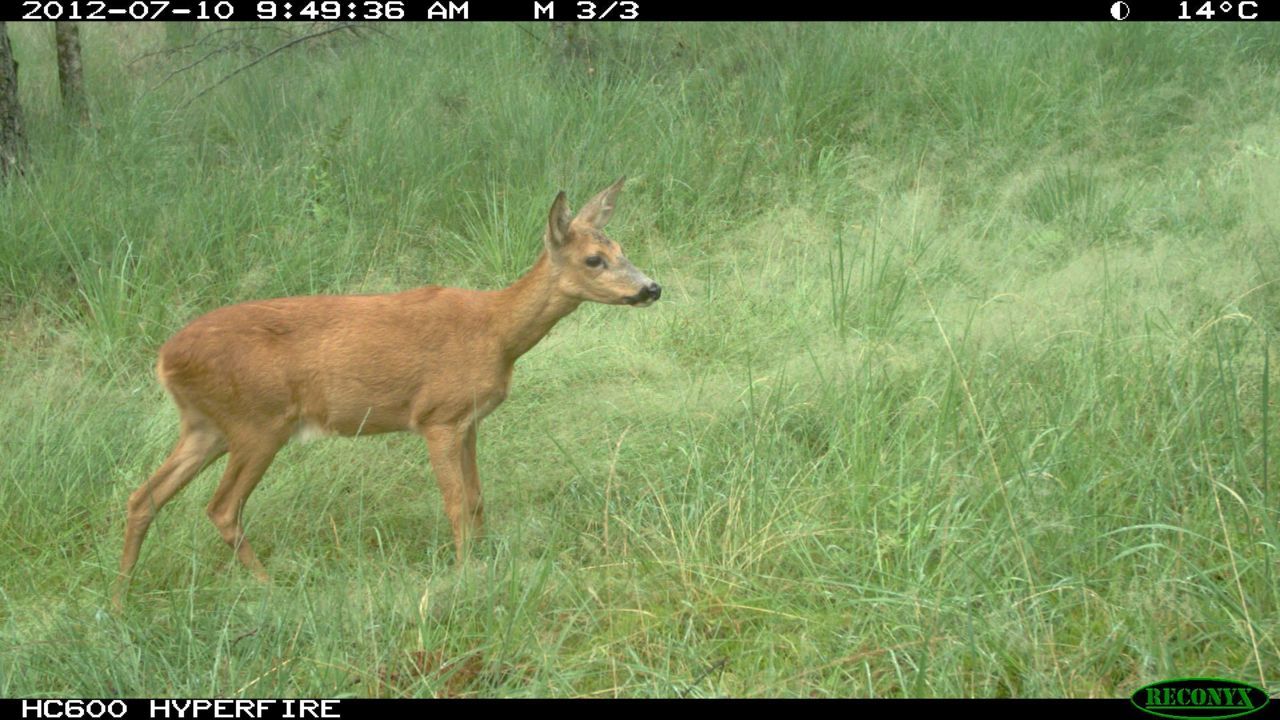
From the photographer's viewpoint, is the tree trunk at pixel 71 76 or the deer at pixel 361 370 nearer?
the deer at pixel 361 370

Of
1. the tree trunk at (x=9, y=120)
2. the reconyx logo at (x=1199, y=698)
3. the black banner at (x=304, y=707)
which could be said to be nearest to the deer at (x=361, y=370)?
the black banner at (x=304, y=707)

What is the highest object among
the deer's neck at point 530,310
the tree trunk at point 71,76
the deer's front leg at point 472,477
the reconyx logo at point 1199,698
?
the tree trunk at point 71,76

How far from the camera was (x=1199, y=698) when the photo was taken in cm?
332

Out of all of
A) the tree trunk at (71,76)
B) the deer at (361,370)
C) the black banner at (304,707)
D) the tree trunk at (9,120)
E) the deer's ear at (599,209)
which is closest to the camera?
the black banner at (304,707)

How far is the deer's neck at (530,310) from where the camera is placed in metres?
5.15

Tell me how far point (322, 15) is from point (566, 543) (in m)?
5.70

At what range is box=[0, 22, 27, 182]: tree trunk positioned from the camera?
7312 millimetres

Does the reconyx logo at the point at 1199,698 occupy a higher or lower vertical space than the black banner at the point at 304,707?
higher

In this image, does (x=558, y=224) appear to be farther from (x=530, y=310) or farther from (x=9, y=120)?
(x=9, y=120)

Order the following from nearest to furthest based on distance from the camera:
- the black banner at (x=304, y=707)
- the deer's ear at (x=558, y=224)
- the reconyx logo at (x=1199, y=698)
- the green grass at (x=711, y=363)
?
1. the reconyx logo at (x=1199, y=698)
2. the black banner at (x=304, y=707)
3. the green grass at (x=711, y=363)
4. the deer's ear at (x=558, y=224)

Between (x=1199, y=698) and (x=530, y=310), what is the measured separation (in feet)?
8.89

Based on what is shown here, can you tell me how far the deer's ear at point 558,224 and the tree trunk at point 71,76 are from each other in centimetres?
428

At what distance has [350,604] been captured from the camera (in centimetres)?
396

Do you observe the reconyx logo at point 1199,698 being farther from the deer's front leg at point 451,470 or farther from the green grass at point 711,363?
the deer's front leg at point 451,470
